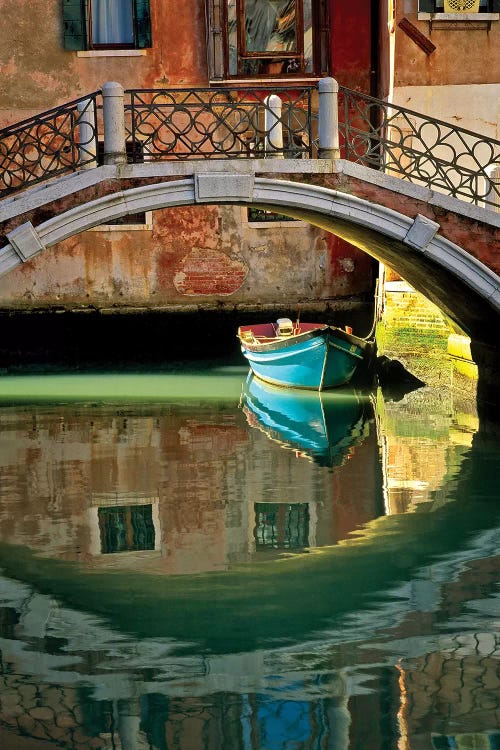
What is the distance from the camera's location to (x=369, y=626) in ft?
18.2

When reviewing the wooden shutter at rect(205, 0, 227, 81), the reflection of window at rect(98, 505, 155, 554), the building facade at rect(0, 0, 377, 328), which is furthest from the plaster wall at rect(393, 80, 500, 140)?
the reflection of window at rect(98, 505, 155, 554)

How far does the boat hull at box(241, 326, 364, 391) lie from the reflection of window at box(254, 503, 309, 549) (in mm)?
5001

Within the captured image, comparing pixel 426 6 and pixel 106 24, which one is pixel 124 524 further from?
pixel 106 24

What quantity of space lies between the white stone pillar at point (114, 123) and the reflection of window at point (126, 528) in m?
2.80

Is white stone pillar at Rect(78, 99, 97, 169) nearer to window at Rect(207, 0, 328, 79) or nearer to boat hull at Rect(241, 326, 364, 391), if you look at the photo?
boat hull at Rect(241, 326, 364, 391)

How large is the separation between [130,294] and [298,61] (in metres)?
3.16

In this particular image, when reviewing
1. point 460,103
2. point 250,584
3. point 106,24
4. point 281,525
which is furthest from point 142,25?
point 250,584

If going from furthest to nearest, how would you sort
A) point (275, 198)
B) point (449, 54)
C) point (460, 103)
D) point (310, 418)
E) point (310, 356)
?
point (460, 103) < point (449, 54) < point (310, 356) < point (310, 418) < point (275, 198)

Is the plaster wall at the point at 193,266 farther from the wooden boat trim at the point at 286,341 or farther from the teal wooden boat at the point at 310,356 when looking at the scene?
the wooden boat trim at the point at 286,341

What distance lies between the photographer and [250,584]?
245 inches

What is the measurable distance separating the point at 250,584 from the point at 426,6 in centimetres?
821

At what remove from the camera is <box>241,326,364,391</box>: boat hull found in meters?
12.8

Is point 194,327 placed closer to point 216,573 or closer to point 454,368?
point 454,368

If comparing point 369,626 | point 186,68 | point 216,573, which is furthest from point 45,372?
point 369,626
